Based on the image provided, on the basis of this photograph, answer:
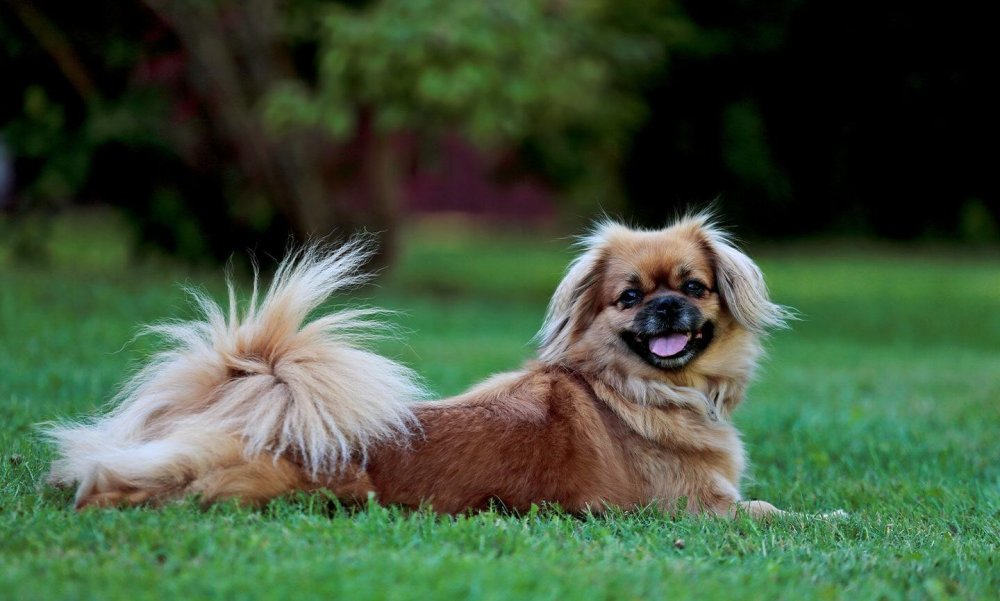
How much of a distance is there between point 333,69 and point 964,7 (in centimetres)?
1086

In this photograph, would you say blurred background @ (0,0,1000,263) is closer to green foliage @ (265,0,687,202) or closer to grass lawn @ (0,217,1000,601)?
green foliage @ (265,0,687,202)

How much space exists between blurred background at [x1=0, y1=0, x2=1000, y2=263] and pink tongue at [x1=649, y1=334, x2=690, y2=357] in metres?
4.57

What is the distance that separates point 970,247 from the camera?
89.6 ft

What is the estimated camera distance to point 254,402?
4508mm

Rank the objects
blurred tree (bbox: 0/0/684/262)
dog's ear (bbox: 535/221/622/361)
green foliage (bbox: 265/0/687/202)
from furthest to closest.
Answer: blurred tree (bbox: 0/0/684/262) < green foliage (bbox: 265/0/687/202) < dog's ear (bbox: 535/221/622/361)

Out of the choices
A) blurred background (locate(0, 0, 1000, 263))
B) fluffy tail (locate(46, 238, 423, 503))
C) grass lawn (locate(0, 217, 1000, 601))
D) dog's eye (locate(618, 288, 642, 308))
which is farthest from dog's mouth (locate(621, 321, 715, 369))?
blurred background (locate(0, 0, 1000, 263))

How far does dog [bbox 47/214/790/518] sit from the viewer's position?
14.5ft

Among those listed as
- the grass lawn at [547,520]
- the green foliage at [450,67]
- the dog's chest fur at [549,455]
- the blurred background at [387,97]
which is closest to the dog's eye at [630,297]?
the dog's chest fur at [549,455]

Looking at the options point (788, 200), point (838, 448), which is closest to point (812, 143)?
point (788, 200)

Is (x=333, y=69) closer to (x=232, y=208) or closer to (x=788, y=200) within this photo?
(x=232, y=208)

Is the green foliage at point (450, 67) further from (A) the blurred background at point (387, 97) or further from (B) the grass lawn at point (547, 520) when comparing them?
(B) the grass lawn at point (547, 520)

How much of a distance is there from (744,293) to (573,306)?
0.80 meters

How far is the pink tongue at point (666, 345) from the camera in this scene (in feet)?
16.9

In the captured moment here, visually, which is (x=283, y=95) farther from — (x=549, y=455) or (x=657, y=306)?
(x=549, y=455)
